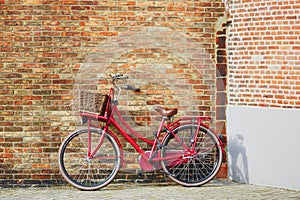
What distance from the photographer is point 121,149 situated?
27.5 ft

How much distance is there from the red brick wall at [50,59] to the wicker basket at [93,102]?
1.65ft

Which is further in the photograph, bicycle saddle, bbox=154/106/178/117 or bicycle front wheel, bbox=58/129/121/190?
bicycle front wheel, bbox=58/129/121/190

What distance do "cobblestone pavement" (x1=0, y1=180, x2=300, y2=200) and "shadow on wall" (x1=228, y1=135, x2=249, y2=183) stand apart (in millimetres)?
167

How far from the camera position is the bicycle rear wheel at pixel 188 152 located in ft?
27.9

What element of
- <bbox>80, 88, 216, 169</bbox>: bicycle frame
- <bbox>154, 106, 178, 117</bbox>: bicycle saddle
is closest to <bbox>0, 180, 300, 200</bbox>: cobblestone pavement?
<bbox>80, 88, 216, 169</bbox>: bicycle frame

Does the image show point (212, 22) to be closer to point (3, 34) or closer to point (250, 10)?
point (250, 10)

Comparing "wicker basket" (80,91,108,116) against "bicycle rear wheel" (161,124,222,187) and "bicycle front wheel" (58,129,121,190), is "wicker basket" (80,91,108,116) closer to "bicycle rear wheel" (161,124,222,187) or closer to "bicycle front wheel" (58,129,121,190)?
"bicycle front wheel" (58,129,121,190)

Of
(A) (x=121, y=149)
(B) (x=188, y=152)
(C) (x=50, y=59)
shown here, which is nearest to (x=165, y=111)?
(B) (x=188, y=152)

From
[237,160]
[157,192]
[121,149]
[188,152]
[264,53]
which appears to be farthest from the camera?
[237,160]

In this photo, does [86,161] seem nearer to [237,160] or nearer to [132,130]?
[132,130]

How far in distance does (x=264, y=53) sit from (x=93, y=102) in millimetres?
2286

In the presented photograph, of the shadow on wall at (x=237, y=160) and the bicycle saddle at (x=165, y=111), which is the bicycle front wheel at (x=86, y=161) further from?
the shadow on wall at (x=237, y=160)

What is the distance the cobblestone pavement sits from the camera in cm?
793

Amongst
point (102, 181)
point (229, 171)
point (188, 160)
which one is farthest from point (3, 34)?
point (229, 171)
